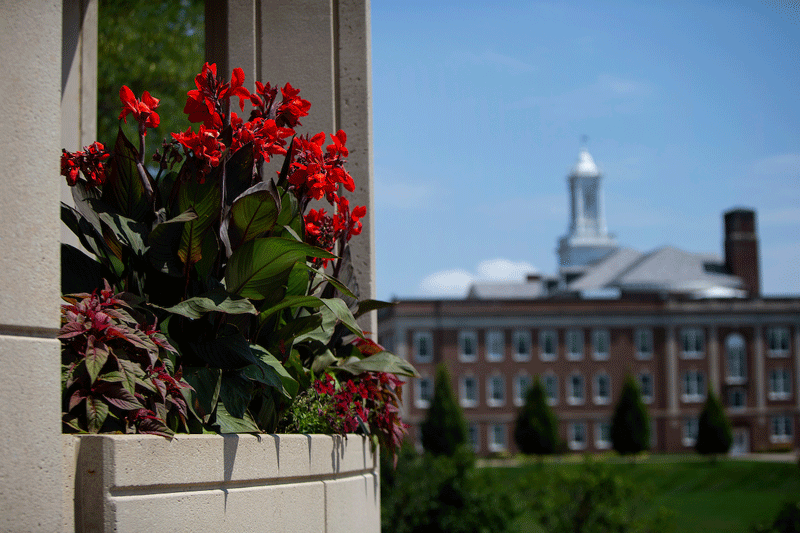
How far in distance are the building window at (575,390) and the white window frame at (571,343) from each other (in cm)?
121

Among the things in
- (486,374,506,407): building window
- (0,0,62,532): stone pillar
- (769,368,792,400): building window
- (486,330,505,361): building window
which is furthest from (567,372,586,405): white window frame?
(0,0,62,532): stone pillar

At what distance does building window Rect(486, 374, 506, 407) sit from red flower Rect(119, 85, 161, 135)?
51.5 m

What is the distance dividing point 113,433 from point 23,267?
0.63m

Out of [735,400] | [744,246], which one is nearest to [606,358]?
[735,400]

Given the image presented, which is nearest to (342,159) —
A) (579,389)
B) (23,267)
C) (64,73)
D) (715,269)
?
(23,267)

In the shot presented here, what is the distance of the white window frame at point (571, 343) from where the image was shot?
5434cm

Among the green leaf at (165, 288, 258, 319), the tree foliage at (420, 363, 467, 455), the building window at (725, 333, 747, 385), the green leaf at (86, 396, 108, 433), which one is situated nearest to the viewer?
the green leaf at (86, 396, 108, 433)

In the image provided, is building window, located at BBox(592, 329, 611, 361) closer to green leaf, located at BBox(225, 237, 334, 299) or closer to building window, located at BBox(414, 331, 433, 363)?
building window, located at BBox(414, 331, 433, 363)

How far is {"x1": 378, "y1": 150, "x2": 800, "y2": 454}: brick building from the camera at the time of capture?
5341cm

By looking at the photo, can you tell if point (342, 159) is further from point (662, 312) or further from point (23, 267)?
point (662, 312)

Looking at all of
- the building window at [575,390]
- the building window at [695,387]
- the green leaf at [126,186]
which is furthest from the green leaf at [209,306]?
the building window at [695,387]

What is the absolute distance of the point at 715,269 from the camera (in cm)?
6675

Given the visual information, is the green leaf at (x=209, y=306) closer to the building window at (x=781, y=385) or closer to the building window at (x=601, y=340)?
the building window at (x=601, y=340)

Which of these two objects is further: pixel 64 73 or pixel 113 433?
pixel 64 73
